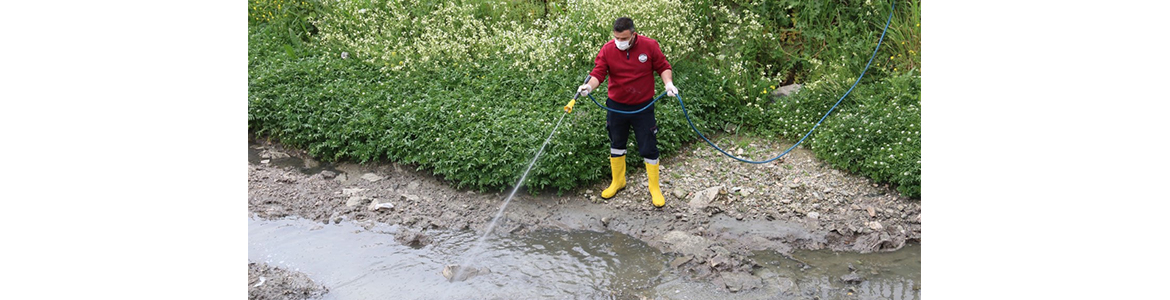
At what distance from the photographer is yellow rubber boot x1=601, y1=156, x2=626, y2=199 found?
5844 mm

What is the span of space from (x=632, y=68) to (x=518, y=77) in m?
2.15

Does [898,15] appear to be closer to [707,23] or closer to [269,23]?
[707,23]

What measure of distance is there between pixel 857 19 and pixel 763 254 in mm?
3612

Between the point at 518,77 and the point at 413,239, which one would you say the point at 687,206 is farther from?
the point at 518,77

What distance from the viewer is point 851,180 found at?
5973 millimetres

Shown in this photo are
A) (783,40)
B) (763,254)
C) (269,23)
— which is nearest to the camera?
(763,254)

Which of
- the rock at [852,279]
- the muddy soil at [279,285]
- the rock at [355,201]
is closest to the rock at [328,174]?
the rock at [355,201]

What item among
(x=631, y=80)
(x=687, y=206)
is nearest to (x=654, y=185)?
(x=687, y=206)

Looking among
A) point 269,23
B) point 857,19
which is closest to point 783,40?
point 857,19

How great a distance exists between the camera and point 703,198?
5805mm

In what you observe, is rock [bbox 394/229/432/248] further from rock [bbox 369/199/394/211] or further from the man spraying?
the man spraying

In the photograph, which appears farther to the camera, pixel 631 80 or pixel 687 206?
pixel 687 206

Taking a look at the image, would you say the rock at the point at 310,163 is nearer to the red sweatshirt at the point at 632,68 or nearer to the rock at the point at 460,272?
the rock at the point at 460,272

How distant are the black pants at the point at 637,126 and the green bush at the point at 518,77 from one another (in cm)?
48
